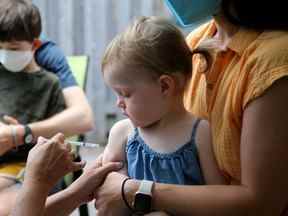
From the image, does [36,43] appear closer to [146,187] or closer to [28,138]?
[28,138]

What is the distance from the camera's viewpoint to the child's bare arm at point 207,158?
Result: 135 centimetres

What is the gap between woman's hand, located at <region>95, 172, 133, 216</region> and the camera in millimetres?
1333

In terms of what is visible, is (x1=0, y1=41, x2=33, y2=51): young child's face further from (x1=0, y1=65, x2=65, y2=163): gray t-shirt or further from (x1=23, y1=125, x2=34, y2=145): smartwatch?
(x1=23, y1=125, x2=34, y2=145): smartwatch

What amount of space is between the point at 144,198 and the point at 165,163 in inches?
5.0

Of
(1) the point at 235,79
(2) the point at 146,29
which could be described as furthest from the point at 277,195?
(2) the point at 146,29

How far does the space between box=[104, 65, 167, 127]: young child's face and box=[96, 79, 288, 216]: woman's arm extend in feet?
0.60

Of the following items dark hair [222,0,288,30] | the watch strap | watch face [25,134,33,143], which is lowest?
watch face [25,134,33,143]

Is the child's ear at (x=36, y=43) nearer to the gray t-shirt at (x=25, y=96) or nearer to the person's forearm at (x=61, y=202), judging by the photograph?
the gray t-shirt at (x=25, y=96)

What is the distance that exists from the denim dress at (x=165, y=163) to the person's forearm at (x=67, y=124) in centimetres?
72

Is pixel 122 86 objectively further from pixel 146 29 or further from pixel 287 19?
pixel 287 19

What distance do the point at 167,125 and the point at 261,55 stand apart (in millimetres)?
331

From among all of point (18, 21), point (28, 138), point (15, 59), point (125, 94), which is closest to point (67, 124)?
point (28, 138)

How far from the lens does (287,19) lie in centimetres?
131

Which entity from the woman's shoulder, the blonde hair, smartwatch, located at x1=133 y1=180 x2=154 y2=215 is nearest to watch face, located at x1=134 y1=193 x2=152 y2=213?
smartwatch, located at x1=133 y1=180 x2=154 y2=215
